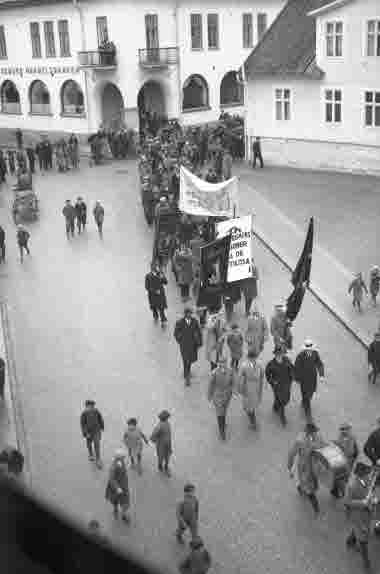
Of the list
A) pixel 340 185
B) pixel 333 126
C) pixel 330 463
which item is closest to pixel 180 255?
pixel 330 463

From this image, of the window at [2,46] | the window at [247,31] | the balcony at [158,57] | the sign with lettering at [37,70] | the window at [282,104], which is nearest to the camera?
the window at [282,104]

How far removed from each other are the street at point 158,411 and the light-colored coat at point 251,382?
21.3 inches

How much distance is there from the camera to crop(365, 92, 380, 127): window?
30.0 metres

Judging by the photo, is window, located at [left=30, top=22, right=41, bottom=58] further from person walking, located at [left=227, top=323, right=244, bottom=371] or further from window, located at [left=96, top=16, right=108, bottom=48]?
person walking, located at [left=227, top=323, right=244, bottom=371]

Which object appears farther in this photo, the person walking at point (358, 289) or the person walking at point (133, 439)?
the person walking at point (358, 289)

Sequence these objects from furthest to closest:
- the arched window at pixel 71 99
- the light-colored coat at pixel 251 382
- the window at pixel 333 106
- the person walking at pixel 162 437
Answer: the arched window at pixel 71 99 < the window at pixel 333 106 < the light-colored coat at pixel 251 382 < the person walking at pixel 162 437

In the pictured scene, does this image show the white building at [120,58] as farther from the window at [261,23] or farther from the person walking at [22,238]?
the person walking at [22,238]

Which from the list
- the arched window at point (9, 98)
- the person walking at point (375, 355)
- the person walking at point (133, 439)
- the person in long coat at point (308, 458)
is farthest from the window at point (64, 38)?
the person in long coat at point (308, 458)

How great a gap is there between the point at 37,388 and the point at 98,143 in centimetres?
2608

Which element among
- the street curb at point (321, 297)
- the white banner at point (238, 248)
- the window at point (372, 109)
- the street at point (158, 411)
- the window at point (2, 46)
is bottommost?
the street at point (158, 411)

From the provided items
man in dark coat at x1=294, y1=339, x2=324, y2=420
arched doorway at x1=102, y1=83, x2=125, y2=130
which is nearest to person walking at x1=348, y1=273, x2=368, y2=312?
man in dark coat at x1=294, y1=339, x2=324, y2=420

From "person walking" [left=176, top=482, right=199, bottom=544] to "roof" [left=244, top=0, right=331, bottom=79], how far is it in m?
26.2

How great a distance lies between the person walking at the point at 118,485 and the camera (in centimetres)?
915

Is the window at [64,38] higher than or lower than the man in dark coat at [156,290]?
higher
